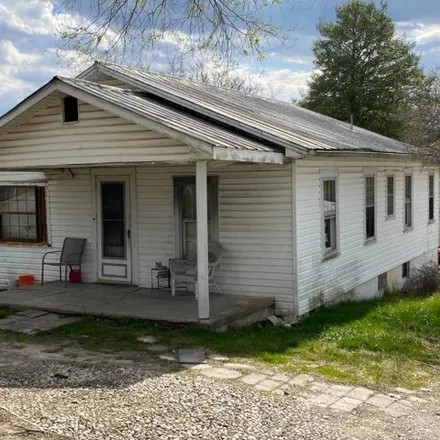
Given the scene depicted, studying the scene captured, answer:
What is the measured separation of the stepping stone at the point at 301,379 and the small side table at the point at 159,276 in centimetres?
458

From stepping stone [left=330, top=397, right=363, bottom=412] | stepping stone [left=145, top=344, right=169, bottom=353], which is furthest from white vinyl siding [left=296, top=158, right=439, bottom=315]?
stepping stone [left=330, top=397, right=363, bottom=412]

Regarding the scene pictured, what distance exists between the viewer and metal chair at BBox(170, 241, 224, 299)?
1020cm

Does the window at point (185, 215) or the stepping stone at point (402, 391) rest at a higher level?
the window at point (185, 215)

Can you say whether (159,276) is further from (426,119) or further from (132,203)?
(426,119)

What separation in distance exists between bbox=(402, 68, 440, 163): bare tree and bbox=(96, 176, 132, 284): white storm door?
612 cm

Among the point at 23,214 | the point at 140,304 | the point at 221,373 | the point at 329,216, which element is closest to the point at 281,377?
the point at 221,373

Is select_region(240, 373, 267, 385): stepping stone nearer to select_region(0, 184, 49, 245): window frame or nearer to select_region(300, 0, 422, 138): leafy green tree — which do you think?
select_region(0, 184, 49, 245): window frame

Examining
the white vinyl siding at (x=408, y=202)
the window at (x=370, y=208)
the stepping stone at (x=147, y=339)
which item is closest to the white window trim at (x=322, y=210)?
the window at (x=370, y=208)

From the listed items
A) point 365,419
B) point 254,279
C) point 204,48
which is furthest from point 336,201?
point 365,419

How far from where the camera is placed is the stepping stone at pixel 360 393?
238 inches

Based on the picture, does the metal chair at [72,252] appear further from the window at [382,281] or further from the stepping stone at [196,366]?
the window at [382,281]

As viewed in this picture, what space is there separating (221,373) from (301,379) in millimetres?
878

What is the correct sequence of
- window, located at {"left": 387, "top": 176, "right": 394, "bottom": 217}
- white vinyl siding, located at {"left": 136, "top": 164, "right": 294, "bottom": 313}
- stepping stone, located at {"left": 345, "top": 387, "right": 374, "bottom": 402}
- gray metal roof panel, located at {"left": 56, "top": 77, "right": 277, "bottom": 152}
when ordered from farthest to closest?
window, located at {"left": 387, "top": 176, "right": 394, "bottom": 217} → white vinyl siding, located at {"left": 136, "top": 164, "right": 294, "bottom": 313} → gray metal roof panel, located at {"left": 56, "top": 77, "right": 277, "bottom": 152} → stepping stone, located at {"left": 345, "top": 387, "right": 374, "bottom": 402}

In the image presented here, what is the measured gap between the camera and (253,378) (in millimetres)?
6492
